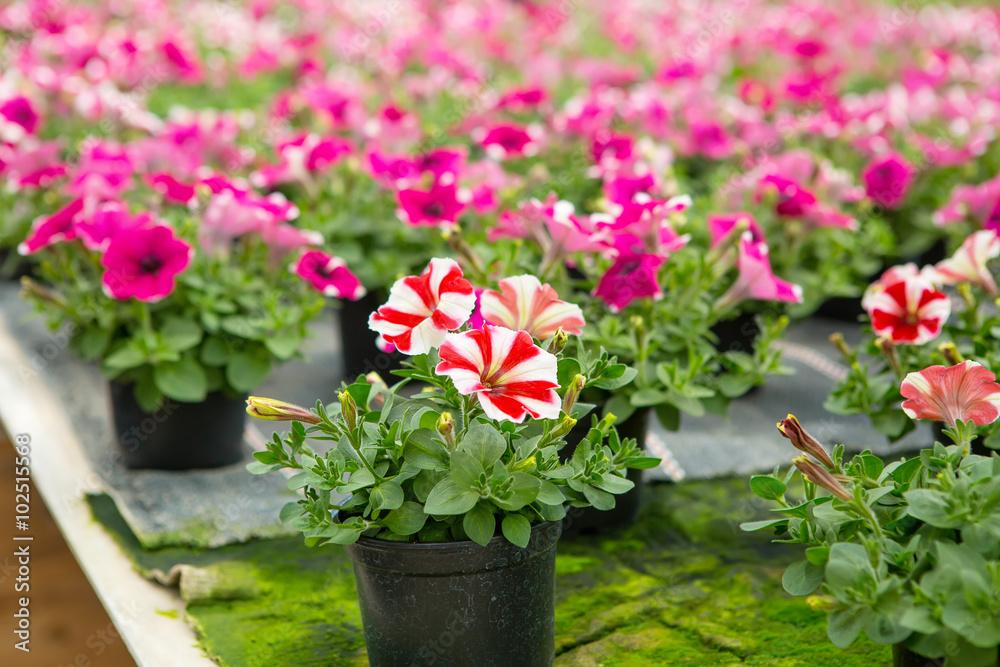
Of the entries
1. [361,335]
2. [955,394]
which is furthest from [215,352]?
[955,394]

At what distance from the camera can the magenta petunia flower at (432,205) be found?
2539mm

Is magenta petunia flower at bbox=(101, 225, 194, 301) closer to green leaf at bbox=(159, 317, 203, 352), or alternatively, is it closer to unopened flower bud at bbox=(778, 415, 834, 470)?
green leaf at bbox=(159, 317, 203, 352)

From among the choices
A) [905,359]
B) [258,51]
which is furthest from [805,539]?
[258,51]

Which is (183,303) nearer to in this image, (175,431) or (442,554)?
(175,431)

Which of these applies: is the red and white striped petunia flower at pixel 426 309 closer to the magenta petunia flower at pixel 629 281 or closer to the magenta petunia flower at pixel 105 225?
the magenta petunia flower at pixel 629 281

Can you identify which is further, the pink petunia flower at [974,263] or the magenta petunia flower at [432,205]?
the magenta petunia flower at [432,205]

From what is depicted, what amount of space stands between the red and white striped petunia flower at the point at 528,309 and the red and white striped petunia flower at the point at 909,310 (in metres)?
0.71

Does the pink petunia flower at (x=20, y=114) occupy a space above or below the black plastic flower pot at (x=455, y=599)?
above

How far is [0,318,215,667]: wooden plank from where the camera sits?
1.83 meters

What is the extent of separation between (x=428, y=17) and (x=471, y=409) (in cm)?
519

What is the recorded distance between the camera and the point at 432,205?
258 centimetres

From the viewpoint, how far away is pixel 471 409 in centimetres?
152

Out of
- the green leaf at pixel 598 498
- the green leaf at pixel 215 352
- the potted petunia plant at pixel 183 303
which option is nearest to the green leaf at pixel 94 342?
the potted petunia plant at pixel 183 303

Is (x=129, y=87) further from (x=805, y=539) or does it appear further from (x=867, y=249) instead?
(x=805, y=539)
